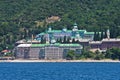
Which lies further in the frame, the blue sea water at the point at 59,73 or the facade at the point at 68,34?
the facade at the point at 68,34

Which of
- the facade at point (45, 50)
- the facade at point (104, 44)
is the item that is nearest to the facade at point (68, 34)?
the facade at point (104, 44)

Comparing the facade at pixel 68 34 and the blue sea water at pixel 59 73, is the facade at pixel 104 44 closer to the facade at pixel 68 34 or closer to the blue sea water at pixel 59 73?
the facade at pixel 68 34

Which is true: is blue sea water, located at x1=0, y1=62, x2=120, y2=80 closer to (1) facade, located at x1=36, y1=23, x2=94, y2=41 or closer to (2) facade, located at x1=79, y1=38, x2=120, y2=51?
(2) facade, located at x1=79, y1=38, x2=120, y2=51

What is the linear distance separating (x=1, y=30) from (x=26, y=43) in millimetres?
15474

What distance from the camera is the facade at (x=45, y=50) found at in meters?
162

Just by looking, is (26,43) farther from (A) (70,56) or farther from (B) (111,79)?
(B) (111,79)

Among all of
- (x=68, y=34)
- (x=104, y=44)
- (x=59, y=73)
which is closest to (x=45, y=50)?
(x=104, y=44)

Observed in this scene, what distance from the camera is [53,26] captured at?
196 meters

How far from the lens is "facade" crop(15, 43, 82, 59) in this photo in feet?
531

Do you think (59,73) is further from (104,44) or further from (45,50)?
(104,44)

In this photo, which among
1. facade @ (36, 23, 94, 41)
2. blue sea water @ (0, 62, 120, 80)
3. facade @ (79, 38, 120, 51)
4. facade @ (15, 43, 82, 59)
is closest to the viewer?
blue sea water @ (0, 62, 120, 80)

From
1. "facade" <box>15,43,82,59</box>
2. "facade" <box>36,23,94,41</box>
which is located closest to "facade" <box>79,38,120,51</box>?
"facade" <box>15,43,82,59</box>

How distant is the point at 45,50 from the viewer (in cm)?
16350

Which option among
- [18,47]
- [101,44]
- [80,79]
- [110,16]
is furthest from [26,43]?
[80,79]
